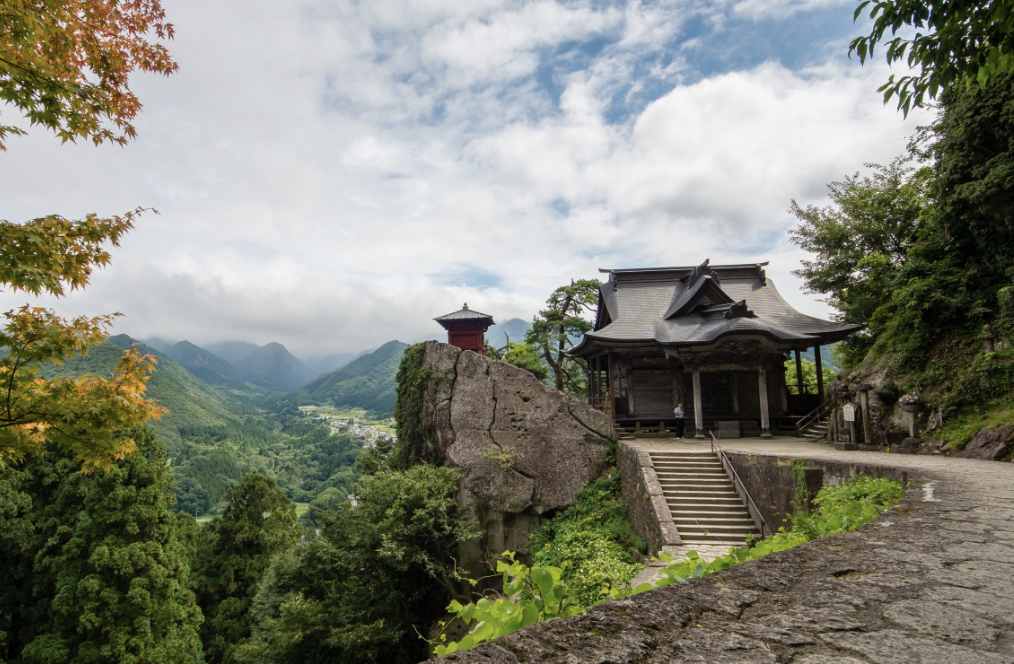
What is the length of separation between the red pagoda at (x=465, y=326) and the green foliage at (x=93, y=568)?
11518mm

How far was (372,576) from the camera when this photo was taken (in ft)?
43.1

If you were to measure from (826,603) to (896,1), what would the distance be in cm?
418

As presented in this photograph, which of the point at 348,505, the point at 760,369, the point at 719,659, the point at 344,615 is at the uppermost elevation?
the point at 760,369

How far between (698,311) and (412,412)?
38.0 ft

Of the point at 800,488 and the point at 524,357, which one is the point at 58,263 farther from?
the point at 524,357

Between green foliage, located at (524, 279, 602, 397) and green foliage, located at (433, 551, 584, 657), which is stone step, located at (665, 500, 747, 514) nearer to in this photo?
green foliage, located at (433, 551, 584, 657)

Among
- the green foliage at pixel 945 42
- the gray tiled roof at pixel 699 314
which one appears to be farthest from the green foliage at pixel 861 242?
the green foliage at pixel 945 42

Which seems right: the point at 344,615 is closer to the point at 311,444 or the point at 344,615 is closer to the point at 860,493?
the point at 860,493

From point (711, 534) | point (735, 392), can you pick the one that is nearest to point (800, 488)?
point (711, 534)

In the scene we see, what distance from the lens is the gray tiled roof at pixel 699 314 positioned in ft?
57.7

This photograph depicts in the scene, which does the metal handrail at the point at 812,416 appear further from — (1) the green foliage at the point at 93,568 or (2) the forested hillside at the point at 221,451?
(2) the forested hillside at the point at 221,451

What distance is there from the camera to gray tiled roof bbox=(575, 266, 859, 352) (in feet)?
57.7

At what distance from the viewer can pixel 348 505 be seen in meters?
14.3

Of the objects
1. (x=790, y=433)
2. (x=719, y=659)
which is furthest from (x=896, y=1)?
(x=790, y=433)
